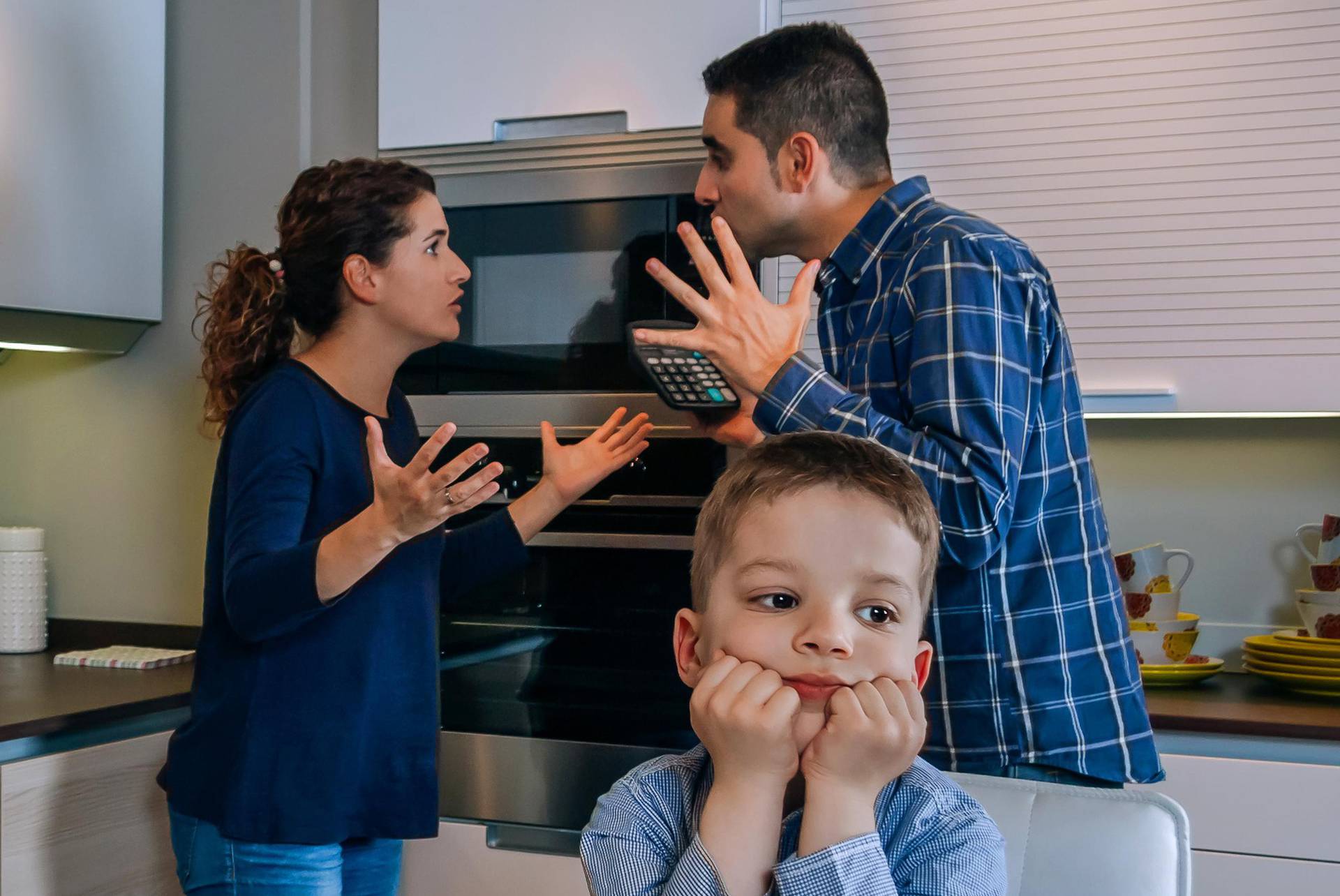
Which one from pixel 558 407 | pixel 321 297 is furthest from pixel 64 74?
pixel 558 407

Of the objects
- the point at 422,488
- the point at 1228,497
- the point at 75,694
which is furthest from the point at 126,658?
the point at 1228,497

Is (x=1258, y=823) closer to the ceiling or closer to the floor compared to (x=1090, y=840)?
closer to the floor

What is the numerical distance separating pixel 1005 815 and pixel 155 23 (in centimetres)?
191

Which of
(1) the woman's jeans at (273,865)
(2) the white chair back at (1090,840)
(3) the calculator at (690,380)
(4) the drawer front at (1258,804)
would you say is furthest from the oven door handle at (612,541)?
(2) the white chair back at (1090,840)

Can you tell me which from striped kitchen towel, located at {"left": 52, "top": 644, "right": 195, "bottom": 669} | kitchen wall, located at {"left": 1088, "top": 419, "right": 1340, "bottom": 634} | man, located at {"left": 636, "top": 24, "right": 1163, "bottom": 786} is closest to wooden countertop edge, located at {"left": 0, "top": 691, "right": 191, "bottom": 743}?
striped kitchen towel, located at {"left": 52, "top": 644, "right": 195, "bottom": 669}

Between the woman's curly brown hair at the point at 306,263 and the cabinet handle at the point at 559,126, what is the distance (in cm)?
32

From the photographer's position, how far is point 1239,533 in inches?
84.2

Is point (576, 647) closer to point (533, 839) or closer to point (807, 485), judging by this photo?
point (533, 839)

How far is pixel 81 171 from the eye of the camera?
2.02 m

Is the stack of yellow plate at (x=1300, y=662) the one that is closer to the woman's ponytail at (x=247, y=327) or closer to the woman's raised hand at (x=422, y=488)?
the woman's raised hand at (x=422, y=488)

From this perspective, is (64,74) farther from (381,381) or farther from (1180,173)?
(1180,173)

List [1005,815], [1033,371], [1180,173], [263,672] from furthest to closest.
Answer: [1180,173] → [263,672] → [1033,371] → [1005,815]

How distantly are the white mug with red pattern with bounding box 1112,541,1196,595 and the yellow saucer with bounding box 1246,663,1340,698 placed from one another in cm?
21

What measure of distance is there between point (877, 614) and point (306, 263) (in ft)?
3.26
